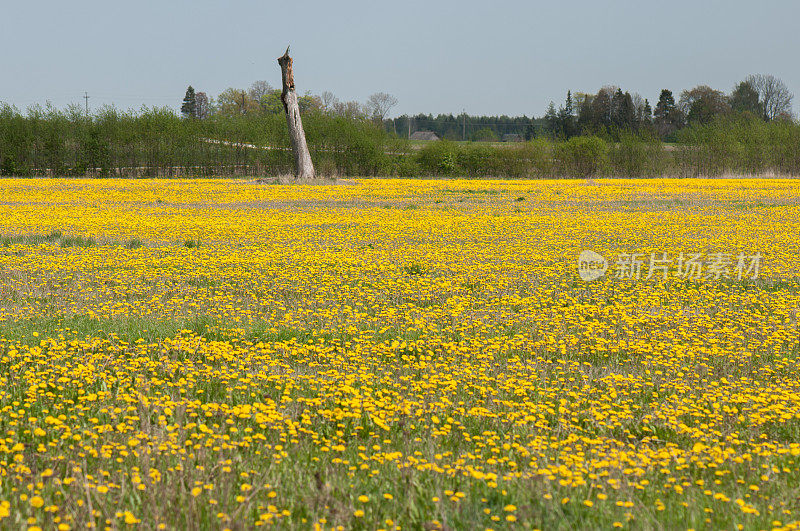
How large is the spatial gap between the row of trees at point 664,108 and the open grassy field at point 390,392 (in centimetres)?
8620

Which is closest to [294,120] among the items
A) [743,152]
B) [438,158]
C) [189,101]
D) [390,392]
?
[438,158]

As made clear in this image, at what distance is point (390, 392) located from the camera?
180 inches

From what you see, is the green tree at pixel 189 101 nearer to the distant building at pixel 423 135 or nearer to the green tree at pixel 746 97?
the distant building at pixel 423 135

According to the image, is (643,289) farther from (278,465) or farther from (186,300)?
(278,465)

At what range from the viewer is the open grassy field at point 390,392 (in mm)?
3166

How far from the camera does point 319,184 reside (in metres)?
A: 31.3

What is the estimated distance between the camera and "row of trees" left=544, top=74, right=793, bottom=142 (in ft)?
315

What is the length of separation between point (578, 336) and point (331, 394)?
2.59 metres

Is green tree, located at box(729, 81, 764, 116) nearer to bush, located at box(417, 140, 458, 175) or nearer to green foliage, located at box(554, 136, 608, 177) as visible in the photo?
green foliage, located at box(554, 136, 608, 177)

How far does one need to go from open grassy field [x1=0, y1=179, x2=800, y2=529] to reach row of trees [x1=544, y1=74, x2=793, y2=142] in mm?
86204

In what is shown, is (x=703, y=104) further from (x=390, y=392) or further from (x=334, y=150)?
(x=390, y=392)

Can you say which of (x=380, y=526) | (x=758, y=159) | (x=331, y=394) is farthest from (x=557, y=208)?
(x=758, y=159)

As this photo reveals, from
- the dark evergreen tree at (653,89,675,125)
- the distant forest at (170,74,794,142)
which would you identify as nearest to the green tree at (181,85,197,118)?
the distant forest at (170,74,794,142)

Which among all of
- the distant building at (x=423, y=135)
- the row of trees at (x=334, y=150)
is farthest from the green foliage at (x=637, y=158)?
the distant building at (x=423, y=135)
